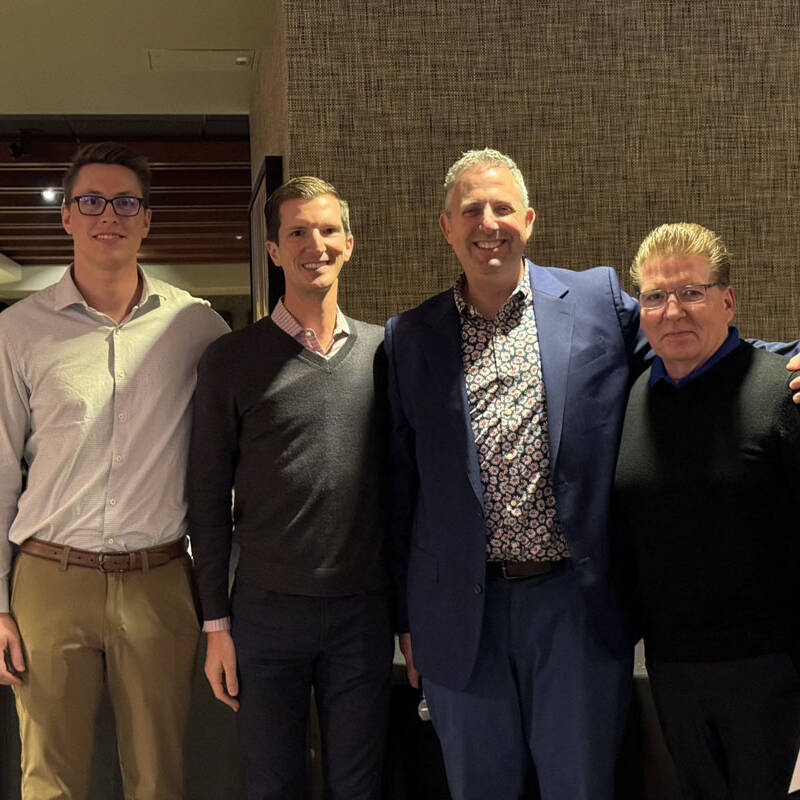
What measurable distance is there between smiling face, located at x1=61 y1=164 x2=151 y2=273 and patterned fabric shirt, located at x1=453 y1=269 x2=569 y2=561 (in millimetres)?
863

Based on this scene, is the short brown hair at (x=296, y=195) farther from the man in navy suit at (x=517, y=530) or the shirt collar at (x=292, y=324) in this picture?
the man in navy suit at (x=517, y=530)

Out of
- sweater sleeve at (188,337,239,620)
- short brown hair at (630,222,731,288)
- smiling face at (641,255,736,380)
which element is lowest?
sweater sleeve at (188,337,239,620)

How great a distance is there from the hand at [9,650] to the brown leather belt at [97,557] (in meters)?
0.17

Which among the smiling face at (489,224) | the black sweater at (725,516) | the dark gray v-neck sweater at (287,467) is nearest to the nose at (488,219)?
the smiling face at (489,224)

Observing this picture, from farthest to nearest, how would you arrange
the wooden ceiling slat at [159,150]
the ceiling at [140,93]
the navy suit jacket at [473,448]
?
the wooden ceiling slat at [159,150] < the ceiling at [140,93] < the navy suit jacket at [473,448]

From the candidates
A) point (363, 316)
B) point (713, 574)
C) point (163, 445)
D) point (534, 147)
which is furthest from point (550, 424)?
point (534, 147)

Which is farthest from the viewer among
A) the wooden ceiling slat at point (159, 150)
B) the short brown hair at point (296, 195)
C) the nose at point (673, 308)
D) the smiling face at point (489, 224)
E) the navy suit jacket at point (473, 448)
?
the wooden ceiling slat at point (159, 150)

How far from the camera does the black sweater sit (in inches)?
71.4

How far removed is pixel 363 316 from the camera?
3.17 metres

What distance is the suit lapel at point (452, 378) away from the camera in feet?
6.61

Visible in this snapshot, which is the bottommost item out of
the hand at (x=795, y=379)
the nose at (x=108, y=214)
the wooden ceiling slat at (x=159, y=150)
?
the hand at (x=795, y=379)

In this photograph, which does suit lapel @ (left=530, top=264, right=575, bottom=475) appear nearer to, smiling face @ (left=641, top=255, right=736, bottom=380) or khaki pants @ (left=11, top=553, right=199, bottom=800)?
smiling face @ (left=641, top=255, right=736, bottom=380)

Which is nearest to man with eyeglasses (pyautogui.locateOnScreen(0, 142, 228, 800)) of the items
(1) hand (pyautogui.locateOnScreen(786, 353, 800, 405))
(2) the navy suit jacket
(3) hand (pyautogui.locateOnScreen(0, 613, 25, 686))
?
(3) hand (pyautogui.locateOnScreen(0, 613, 25, 686))

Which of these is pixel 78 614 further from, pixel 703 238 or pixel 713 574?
pixel 703 238
